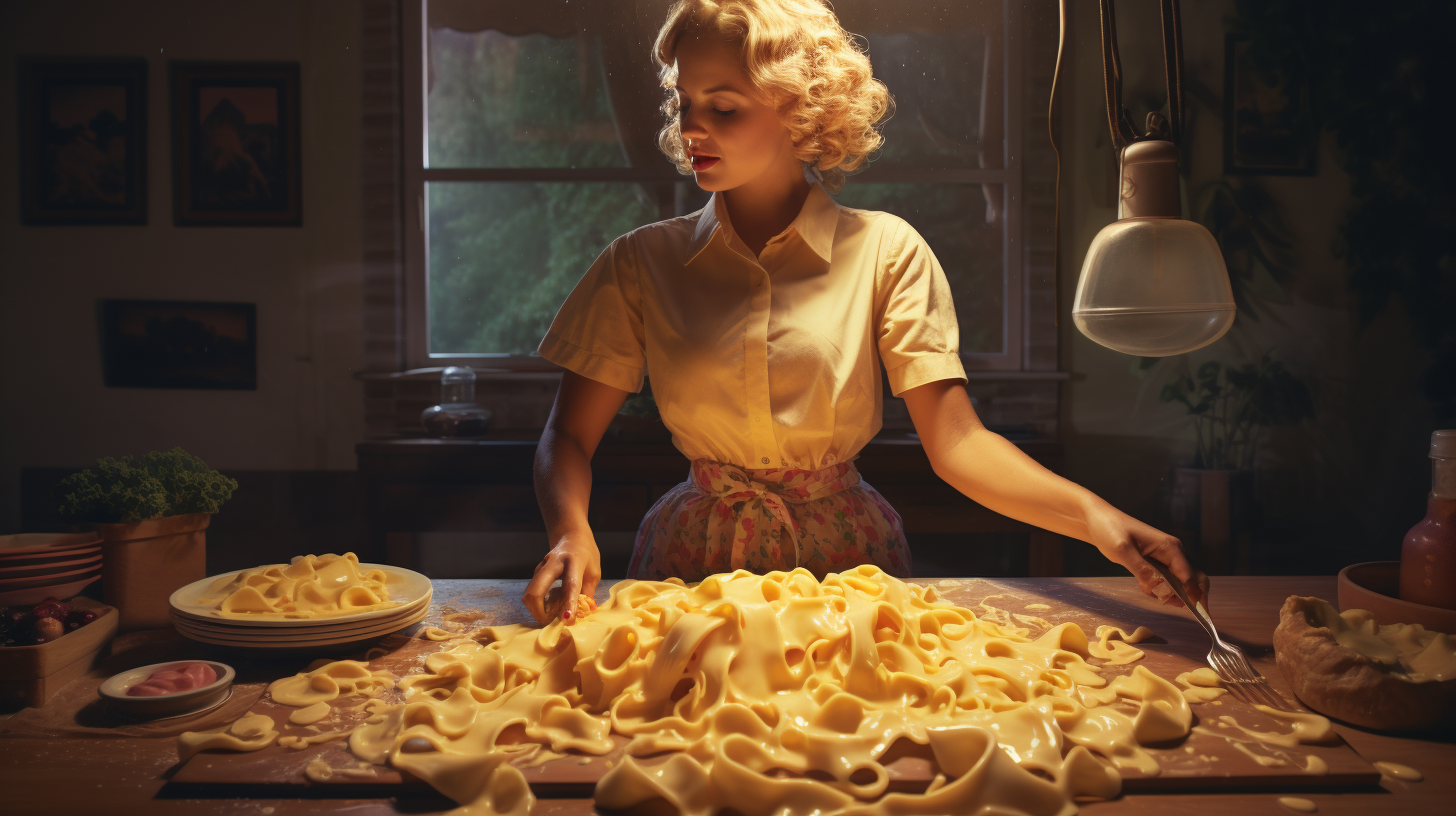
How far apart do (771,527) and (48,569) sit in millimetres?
1020

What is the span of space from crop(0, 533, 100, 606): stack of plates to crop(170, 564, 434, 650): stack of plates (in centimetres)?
13

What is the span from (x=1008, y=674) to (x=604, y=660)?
46cm

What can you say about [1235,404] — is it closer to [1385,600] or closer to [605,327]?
[1385,600]

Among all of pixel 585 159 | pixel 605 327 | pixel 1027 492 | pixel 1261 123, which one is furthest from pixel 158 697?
pixel 1261 123

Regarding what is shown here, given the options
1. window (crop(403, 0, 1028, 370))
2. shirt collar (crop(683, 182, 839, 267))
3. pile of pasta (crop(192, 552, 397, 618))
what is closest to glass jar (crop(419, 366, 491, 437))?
window (crop(403, 0, 1028, 370))

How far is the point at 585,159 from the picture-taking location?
145 inches

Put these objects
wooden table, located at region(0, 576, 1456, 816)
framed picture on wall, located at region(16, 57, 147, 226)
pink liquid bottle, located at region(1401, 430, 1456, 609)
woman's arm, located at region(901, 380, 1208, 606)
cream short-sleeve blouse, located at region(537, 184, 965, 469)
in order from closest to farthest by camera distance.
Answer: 1. wooden table, located at region(0, 576, 1456, 816)
2. pink liquid bottle, located at region(1401, 430, 1456, 609)
3. woman's arm, located at region(901, 380, 1208, 606)
4. cream short-sleeve blouse, located at region(537, 184, 965, 469)
5. framed picture on wall, located at region(16, 57, 147, 226)

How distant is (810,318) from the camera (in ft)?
4.88

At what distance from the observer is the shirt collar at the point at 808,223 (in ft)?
5.00

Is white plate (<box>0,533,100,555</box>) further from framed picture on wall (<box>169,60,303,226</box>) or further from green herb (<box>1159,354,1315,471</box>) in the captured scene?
green herb (<box>1159,354,1315,471</box>)

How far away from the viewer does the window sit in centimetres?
362

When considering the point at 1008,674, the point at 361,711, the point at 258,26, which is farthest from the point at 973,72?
the point at 361,711

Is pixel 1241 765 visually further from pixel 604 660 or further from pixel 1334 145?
pixel 1334 145

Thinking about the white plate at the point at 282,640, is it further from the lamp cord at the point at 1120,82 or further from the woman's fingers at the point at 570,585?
the lamp cord at the point at 1120,82
